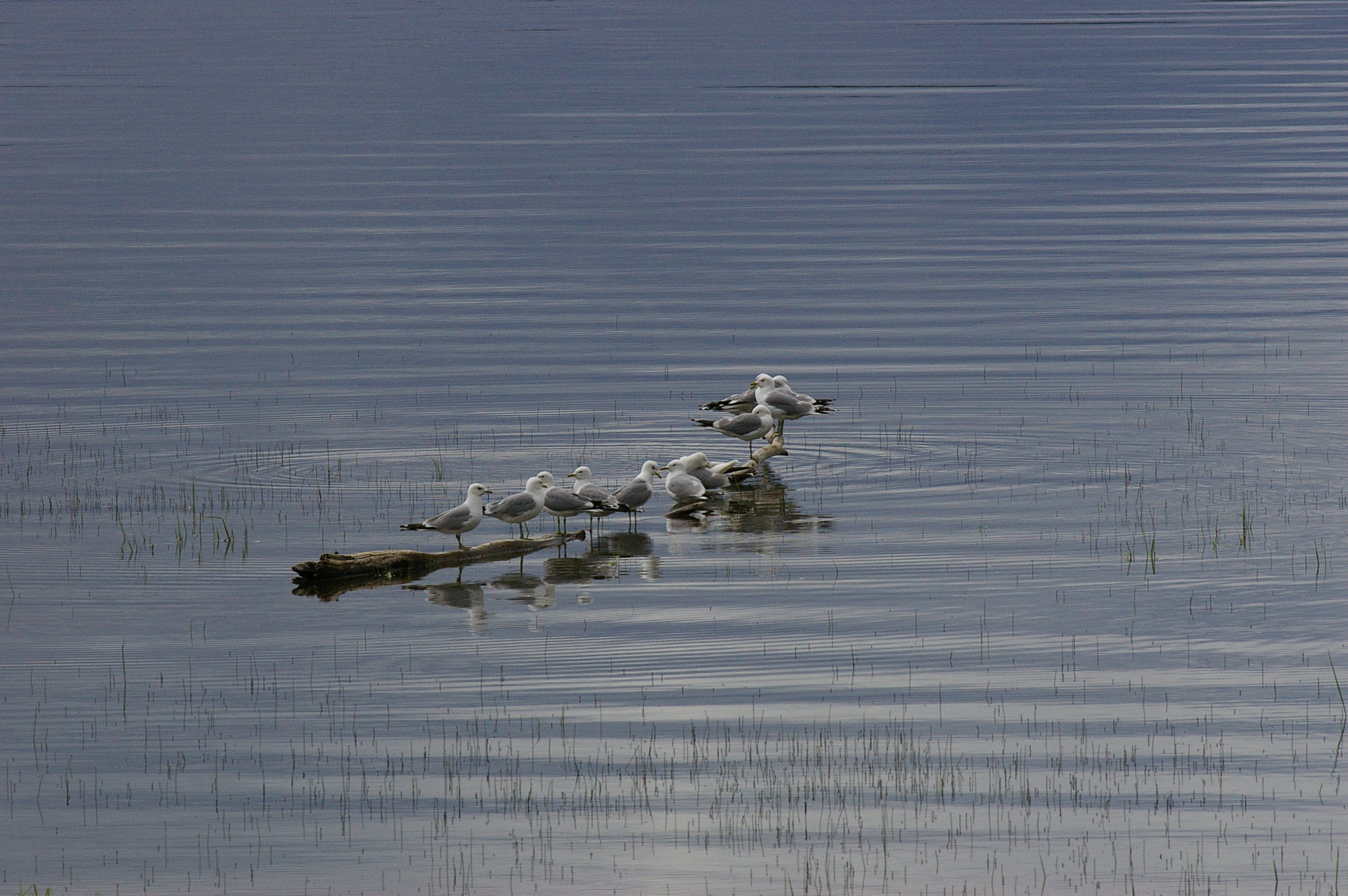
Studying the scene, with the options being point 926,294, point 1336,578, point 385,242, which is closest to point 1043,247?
point 926,294

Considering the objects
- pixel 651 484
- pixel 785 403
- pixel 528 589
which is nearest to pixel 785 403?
pixel 785 403

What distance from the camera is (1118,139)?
67188mm

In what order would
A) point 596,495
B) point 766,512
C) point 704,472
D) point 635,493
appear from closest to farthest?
point 596,495 → point 635,493 → point 766,512 → point 704,472

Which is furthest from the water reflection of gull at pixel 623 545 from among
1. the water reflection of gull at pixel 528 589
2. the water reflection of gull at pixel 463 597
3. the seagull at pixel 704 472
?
the water reflection of gull at pixel 463 597

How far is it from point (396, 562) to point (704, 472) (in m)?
4.69

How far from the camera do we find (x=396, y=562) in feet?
61.2

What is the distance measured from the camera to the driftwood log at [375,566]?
1831 centimetres

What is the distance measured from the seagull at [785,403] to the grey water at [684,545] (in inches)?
23.5

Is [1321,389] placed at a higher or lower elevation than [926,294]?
lower

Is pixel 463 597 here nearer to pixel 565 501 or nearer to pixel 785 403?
pixel 565 501

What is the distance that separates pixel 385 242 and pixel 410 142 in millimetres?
28059

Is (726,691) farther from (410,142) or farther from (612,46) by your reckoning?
(612,46)

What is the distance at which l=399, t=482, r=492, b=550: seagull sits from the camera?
19109 millimetres

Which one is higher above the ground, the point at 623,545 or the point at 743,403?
the point at 743,403
